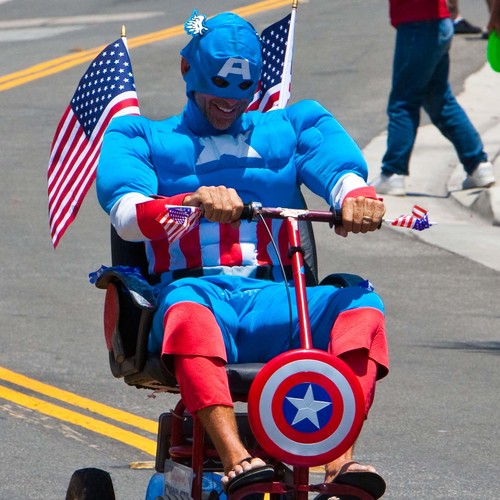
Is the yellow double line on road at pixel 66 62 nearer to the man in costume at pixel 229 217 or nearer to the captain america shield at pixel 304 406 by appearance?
the man in costume at pixel 229 217

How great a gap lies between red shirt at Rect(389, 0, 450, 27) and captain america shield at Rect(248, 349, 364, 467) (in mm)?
7935

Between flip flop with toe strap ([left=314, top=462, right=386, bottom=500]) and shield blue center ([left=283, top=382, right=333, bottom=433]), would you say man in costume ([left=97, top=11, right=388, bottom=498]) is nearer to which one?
flip flop with toe strap ([left=314, top=462, right=386, bottom=500])

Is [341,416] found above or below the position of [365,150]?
above

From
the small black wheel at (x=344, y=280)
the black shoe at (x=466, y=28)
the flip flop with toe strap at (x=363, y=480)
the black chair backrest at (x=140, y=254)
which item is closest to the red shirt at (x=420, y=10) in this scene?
the black shoe at (x=466, y=28)

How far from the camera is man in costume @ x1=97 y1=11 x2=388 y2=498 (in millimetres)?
4527

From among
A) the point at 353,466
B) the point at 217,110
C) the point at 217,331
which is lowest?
the point at 353,466

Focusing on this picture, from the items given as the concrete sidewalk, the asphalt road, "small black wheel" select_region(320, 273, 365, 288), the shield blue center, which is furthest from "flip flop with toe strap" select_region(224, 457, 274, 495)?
the concrete sidewalk

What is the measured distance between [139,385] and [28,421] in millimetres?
1703

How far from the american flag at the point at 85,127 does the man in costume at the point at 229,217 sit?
1.87 feet

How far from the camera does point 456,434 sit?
6.69 metres

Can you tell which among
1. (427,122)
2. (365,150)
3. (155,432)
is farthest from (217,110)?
(427,122)

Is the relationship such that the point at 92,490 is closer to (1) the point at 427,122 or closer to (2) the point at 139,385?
(2) the point at 139,385

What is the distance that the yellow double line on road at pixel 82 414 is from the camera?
6547mm

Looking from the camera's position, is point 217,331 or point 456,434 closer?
point 217,331
